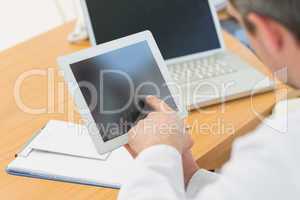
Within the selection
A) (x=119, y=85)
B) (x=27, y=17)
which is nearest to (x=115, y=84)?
(x=119, y=85)

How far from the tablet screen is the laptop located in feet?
0.53

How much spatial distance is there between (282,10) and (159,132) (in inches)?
12.8

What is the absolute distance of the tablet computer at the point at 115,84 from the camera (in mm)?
816

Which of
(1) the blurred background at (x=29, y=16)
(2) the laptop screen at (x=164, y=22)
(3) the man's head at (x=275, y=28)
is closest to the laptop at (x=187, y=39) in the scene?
(2) the laptop screen at (x=164, y=22)

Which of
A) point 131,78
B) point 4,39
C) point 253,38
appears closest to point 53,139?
point 131,78

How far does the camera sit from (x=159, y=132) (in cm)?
78

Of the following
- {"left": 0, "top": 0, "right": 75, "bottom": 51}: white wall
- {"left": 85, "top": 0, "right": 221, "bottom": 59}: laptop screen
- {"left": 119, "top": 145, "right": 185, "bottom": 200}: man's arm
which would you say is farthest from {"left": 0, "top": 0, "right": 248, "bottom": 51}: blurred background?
{"left": 119, "top": 145, "right": 185, "bottom": 200}: man's arm

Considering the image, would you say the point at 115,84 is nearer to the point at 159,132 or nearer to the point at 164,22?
the point at 159,132

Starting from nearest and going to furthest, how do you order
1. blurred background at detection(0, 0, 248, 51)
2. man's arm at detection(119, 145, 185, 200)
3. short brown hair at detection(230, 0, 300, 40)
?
short brown hair at detection(230, 0, 300, 40), man's arm at detection(119, 145, 185, 200), blurred background at detection(0, 0, 248, 51)

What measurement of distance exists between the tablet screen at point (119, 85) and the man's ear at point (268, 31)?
1.02 feet

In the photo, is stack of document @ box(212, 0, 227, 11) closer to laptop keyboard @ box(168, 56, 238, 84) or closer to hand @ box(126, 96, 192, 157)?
laptop keyboard @ box(168, 56, 238, 84)

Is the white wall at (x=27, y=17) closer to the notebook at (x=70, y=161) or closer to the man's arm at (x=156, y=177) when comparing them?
the notebook at (x=70, y=161)

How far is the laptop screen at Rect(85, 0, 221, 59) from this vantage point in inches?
42.7

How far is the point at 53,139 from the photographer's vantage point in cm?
91
